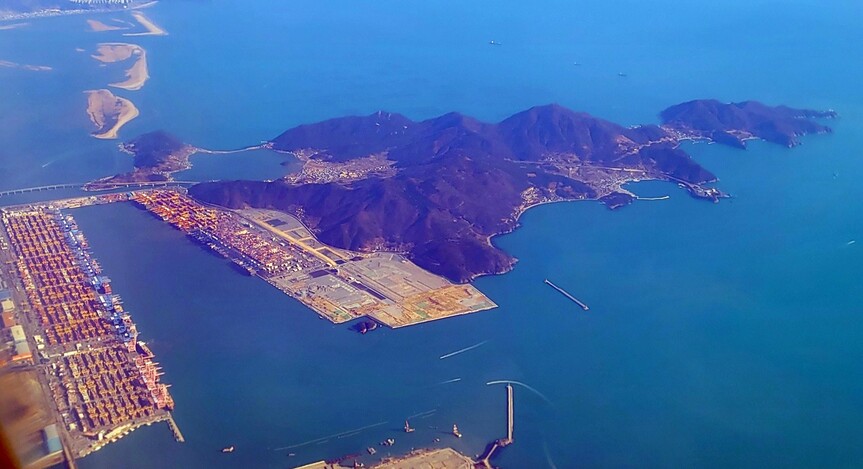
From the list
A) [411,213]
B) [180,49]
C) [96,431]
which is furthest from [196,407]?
[180,49]

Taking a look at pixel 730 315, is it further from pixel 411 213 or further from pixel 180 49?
pixel 180 49

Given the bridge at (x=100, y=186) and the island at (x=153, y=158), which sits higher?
the island at (x=153, y=158)

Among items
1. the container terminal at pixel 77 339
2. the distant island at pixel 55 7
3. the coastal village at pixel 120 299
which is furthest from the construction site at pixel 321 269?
the distant island at pixel 55 7

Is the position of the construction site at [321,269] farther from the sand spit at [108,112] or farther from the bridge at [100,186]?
the sand spit at [108,112]

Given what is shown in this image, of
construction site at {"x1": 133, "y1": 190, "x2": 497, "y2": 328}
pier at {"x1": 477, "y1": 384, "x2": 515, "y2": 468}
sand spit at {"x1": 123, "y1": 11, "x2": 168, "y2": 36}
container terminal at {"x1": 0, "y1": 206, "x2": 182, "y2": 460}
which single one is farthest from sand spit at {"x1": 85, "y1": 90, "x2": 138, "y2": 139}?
pier at {"x1": 477, "y1": 384, "x2": 515, "y2": 468}

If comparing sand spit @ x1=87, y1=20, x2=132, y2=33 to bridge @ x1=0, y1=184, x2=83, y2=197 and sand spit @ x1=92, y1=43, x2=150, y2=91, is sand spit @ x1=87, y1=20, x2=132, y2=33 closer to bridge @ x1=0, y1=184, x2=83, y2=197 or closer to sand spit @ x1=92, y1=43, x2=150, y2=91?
sand spit @ x1=92, y1=43, x2=150, y2=91
